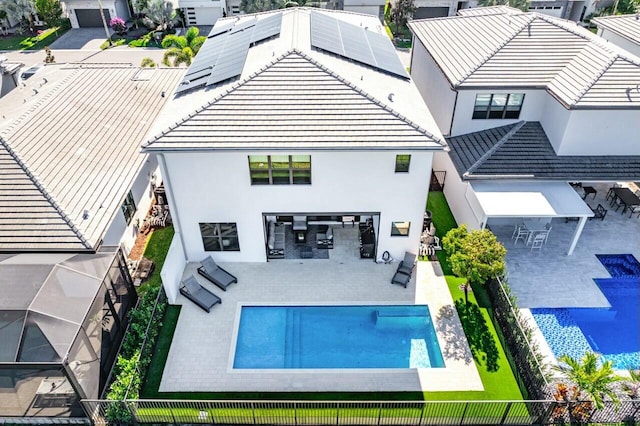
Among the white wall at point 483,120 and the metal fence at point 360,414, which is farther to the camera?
the white wall at point 483,120

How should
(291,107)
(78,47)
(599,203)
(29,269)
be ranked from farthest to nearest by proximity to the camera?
(78,47), (599,203), (291,107), (29,269)

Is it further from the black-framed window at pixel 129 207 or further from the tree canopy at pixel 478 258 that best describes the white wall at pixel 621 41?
the black-framed window at pixel 129 207

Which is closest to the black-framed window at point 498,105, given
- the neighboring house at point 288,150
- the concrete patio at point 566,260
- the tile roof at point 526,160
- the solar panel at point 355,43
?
the tile roof at point 526,160

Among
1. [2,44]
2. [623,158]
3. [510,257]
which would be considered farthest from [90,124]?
[2,44]

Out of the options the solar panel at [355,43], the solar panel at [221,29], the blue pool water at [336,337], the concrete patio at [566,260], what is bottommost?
the blue pool water at [336,337]

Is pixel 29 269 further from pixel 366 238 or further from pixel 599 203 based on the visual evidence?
pixel 599 203

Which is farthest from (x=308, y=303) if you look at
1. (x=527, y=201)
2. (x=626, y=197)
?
(x=626, y=197)
